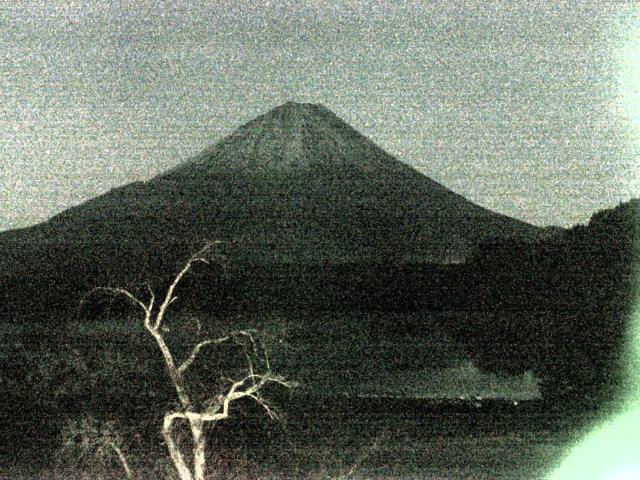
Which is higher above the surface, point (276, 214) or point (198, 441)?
point (198, 441)

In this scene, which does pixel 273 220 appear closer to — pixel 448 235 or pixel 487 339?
pixel 448 235

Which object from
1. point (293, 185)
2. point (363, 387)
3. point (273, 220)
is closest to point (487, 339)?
point (363, 387)

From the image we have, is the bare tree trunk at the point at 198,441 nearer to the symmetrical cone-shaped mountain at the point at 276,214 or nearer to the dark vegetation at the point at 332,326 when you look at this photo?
the dark vegetation at the point at 332,326

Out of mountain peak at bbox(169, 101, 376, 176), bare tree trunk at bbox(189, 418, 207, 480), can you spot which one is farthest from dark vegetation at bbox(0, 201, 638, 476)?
mountain peak at bbox(169, 101, 376, 176)

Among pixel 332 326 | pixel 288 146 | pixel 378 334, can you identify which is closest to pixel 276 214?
pixel 288 146

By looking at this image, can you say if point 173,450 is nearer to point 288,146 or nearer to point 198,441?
point 198,441

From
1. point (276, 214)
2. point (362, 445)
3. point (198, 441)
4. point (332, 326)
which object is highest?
point (198, 441)
